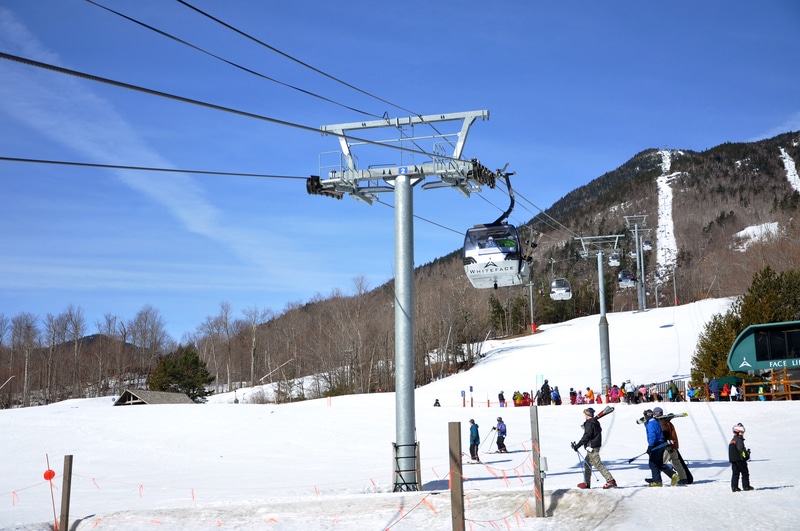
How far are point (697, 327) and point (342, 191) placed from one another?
5628 cm

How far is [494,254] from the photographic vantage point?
2111 cm

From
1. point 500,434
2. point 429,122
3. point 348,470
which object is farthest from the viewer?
point 500,434

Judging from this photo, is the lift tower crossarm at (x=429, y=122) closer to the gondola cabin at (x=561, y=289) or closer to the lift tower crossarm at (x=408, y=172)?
the lift tower crossarm at (x=408, y=172)

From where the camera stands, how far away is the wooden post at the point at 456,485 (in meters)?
9.70

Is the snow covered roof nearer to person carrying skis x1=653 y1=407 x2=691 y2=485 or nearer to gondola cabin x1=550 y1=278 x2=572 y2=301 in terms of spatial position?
gondola cabin x1=550 y1=278 x2=572 y2=301

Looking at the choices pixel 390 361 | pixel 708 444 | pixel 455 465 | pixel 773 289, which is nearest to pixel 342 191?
pixel 455 465

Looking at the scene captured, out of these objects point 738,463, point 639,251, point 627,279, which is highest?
point 639,251

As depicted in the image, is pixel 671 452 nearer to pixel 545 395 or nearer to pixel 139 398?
pixel 545 395

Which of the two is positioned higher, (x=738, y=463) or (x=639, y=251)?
(x=639, y=251)

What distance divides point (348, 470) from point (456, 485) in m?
14.3

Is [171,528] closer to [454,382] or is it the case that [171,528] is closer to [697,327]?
[454,382]

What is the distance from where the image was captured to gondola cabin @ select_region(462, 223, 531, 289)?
69.2 ft

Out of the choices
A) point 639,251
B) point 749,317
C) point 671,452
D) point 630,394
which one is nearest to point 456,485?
point 671,452

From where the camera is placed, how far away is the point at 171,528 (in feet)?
46.6
